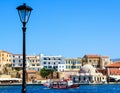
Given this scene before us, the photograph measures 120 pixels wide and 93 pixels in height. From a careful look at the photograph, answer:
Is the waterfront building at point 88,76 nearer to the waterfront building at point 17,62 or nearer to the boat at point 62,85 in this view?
the waterfront building at point 17,62

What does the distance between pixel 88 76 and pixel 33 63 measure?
63.3 feet

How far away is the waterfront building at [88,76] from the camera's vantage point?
Answer: 122100 millimetres

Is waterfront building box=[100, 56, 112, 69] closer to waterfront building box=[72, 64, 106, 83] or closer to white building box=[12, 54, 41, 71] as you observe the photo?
waterfront building box=[72, 64, 106, 83]

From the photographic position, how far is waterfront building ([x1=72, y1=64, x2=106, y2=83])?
12210 cm

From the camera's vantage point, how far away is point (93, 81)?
12625cm

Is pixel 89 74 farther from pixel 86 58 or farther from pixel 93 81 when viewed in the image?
pixel 86 58

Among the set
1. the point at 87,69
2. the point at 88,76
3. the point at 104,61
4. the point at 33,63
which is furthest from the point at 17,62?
the point at 104,61

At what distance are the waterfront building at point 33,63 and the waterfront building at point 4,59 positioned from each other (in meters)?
5.85

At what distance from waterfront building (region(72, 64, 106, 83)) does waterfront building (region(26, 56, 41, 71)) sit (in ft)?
46.8

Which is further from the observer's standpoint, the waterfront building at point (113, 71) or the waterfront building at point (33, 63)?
the waterfront building at point (33, 63)

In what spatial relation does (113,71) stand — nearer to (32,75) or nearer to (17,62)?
(32,75)

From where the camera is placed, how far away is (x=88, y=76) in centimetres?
12481

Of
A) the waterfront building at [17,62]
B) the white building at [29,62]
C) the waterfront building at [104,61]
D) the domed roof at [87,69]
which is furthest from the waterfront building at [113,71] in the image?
the waterfront building at [17,62]

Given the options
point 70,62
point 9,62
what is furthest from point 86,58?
point 9,62
